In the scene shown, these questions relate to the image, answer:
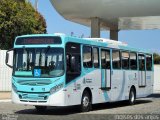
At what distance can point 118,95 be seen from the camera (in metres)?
22.6

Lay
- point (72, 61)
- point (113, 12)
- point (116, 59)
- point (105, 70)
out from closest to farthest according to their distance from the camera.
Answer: point (72, 61)
point (105, 70)
point (116, 59)
point (113, 12)

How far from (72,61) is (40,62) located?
1.22 metres

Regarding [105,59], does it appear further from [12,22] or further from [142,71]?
[12,22]

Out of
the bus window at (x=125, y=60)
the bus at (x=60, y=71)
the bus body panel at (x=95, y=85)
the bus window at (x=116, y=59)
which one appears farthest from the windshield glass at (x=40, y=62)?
the bus window at (x=125, y=60)

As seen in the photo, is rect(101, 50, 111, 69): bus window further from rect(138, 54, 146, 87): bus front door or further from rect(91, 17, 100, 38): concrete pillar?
rect(91, 17, 100, 38): concrete pillar

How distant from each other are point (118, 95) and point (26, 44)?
6.00 m

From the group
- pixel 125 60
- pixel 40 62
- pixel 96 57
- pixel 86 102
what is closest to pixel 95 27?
pixel 125 60

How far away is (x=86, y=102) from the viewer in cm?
1933

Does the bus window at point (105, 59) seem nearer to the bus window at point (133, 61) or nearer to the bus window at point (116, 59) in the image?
the bus window at point (116, 59)

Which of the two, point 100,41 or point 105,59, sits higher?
point 100,41

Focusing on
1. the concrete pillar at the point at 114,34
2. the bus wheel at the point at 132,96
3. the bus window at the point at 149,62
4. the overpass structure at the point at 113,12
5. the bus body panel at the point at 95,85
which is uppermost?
the overpass structure at the point at 113,12

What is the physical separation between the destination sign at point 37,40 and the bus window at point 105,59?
3.30 m

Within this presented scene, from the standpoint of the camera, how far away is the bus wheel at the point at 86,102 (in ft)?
62.6

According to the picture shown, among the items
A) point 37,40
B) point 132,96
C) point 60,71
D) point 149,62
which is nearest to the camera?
point 60,71
